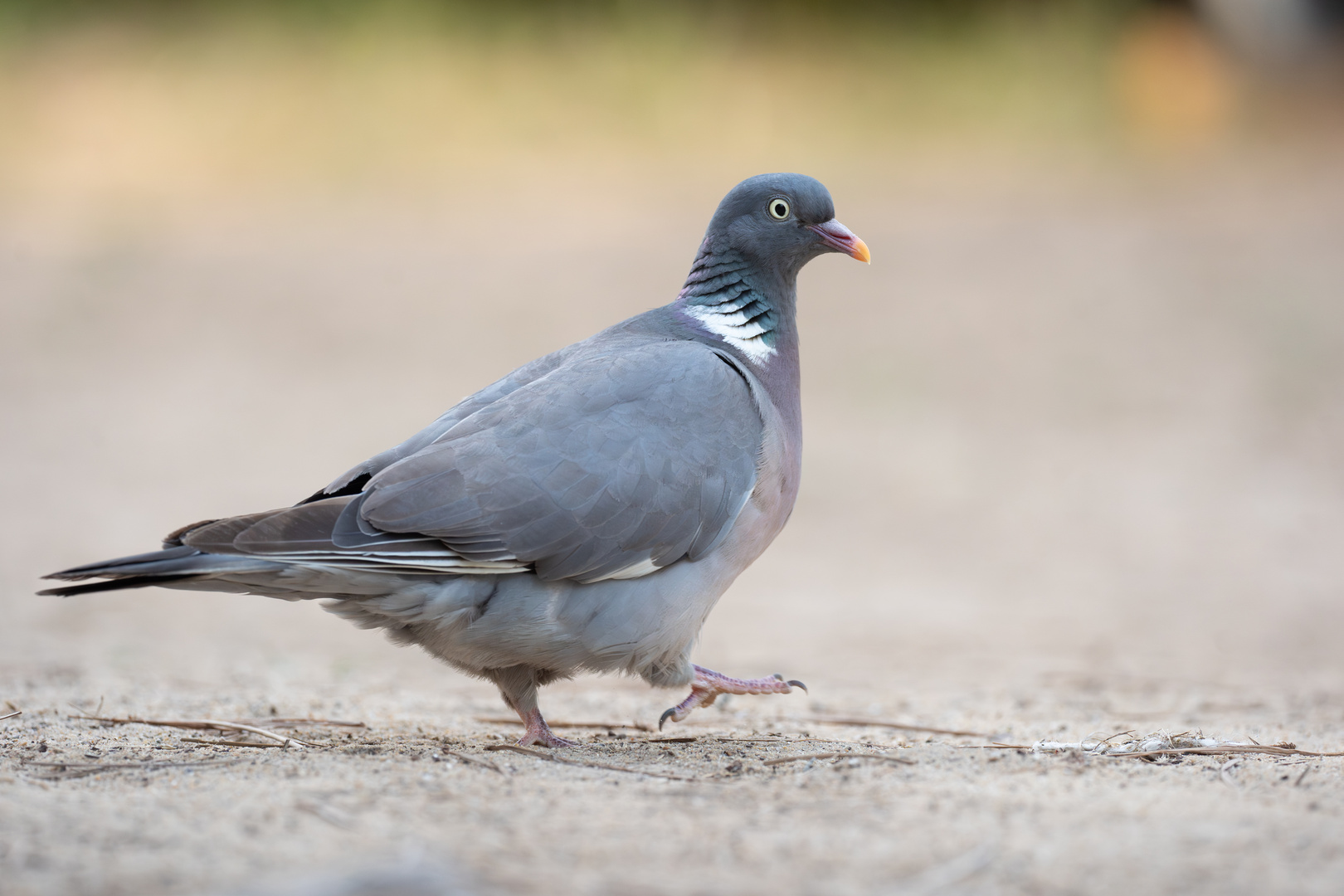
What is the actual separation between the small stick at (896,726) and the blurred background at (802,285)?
1.06m

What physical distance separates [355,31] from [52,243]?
496 centimetres

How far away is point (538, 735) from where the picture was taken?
387cm

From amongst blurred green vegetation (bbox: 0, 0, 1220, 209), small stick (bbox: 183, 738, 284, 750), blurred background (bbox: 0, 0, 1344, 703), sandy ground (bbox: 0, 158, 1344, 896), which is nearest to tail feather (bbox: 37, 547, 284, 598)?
sandy ground (bbox: 0, 158, 1344, 896)

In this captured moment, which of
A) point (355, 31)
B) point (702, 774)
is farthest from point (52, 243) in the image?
point (702, 774)

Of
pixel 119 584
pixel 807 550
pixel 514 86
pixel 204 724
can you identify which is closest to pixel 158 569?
pixel 119 584

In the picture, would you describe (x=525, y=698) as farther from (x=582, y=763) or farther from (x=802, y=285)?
(x=802, y=285)

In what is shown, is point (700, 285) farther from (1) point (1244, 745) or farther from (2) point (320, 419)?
(2) point (320, 419)

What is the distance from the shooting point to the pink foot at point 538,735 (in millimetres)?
3793

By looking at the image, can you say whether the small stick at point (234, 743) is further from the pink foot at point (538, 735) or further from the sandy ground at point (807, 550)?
the pink foot at point (538, 735)

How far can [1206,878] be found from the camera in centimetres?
235

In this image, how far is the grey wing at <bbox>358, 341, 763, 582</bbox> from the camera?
3.48 metres

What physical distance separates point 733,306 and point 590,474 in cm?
103

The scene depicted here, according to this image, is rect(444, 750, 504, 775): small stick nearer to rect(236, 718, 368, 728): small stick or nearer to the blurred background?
rect(236, 718, 368, 728): small stick

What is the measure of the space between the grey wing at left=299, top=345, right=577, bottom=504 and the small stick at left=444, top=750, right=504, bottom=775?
32.7 inches
